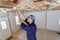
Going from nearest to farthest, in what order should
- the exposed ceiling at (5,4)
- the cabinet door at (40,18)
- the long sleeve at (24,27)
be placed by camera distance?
the long sleeve at (24,27), the exposed ceiling at (5,4), the cabinet door at (40,18)

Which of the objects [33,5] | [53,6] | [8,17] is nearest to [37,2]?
[33,5]

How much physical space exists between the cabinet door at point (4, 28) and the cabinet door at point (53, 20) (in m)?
0.46

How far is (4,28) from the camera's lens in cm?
110

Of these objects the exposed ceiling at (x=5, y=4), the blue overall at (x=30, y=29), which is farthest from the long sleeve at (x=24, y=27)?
the exposed ceiling at (x=5, y=4)

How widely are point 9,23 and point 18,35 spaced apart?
19cm

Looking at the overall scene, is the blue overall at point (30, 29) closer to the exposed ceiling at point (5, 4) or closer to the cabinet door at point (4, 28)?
the cabinet door at point (4, 28)

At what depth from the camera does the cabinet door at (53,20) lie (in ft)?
4.00

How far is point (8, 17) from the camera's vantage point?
3.89 ft

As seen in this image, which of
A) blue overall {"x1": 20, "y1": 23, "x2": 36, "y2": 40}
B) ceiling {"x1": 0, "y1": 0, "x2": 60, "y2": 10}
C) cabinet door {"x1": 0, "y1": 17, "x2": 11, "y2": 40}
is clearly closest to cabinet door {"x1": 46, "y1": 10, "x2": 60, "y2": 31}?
ceiling {"x1": 0, "y1": 0, "x2": 60, "y2": 10}

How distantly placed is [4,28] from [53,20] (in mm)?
559

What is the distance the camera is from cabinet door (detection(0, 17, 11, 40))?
1.07 m

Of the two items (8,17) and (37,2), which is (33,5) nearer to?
(37,2)

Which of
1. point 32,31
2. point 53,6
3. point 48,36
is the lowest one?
point 48,36

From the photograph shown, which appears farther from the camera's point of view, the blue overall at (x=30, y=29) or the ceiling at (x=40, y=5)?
the ceiling at (x=40, y=5)
